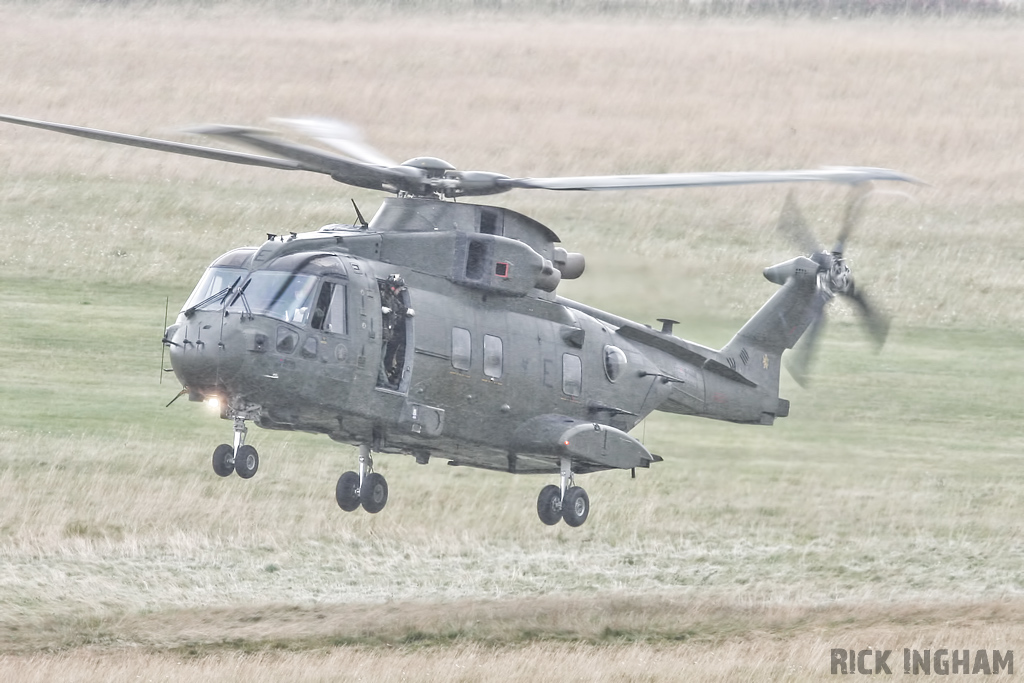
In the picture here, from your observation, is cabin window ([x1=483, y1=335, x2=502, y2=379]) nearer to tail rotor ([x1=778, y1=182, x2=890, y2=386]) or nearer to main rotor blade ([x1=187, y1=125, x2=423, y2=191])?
main rotor blade ([x1=187, y1=125, x2=423, y2=191])

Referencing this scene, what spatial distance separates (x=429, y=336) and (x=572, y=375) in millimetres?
3336

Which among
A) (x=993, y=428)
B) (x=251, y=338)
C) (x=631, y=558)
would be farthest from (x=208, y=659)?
(x=993, y=428)

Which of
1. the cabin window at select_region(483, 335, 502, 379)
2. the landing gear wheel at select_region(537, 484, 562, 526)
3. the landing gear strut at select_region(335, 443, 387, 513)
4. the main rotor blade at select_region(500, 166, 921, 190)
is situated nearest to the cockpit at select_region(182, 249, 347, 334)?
the cabin window at select_region(483, 335, 502, 379)

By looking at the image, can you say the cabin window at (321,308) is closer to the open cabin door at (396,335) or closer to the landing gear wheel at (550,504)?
the open cabin door at (396,335)

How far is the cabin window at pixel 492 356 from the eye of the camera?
2383 centimetres

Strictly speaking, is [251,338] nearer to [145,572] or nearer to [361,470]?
[361,470]

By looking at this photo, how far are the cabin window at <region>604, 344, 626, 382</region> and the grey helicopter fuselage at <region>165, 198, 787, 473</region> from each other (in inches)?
1.6

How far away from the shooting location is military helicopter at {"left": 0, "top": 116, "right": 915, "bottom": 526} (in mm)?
21188

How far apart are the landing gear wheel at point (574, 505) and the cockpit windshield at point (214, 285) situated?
6474 millimetres

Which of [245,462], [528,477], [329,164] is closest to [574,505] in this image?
[245,462]

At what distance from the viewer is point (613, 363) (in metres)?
26.1

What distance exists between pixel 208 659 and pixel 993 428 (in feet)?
87.8

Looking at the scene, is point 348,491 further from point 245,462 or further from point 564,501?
point 564,501

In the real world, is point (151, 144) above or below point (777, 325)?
above
